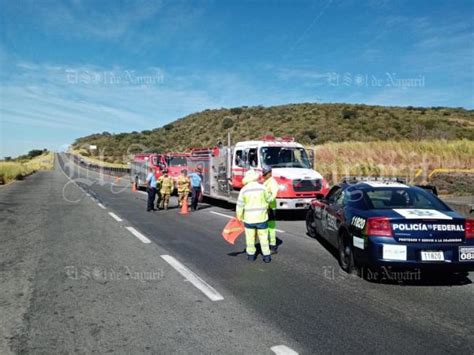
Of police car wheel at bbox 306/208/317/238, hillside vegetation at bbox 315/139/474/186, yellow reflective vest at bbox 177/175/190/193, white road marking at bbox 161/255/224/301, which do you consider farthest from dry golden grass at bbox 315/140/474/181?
white road marking at bbox 161/255/224/301

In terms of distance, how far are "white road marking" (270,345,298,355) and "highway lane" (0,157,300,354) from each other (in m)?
0.06

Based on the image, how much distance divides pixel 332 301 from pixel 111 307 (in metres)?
2.83

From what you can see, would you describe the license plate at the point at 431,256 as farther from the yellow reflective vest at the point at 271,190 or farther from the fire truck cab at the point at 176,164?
the fire truck cab at the point at 176,164

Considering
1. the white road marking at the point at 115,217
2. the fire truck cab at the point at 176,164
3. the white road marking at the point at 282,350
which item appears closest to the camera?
the white road marking at the point at 282,350

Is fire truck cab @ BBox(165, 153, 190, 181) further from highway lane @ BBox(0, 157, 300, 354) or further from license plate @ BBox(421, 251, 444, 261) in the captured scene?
license plate @ BBox(421, 251, 444, 261)

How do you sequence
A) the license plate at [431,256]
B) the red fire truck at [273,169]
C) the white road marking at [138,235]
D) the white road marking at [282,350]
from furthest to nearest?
the red fire truck at [273,169] → the white road marking at [138,235] → the license plate at [431,256] → the white road marking at [282,350]

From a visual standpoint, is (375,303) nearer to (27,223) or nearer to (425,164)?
(27,223)

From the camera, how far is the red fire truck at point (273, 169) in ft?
46.1

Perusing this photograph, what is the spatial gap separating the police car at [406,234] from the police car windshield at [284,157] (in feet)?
26.3

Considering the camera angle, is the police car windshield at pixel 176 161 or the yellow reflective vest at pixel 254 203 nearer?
the yellow reflective vest at pixel 254 203

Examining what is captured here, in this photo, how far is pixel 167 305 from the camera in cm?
564

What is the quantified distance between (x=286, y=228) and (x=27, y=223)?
8.02 m

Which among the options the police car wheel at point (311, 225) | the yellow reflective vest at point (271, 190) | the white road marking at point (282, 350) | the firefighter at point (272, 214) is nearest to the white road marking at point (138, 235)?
the firefighter at point (272, 214)

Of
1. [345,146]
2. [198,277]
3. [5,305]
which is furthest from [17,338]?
[345,146]
